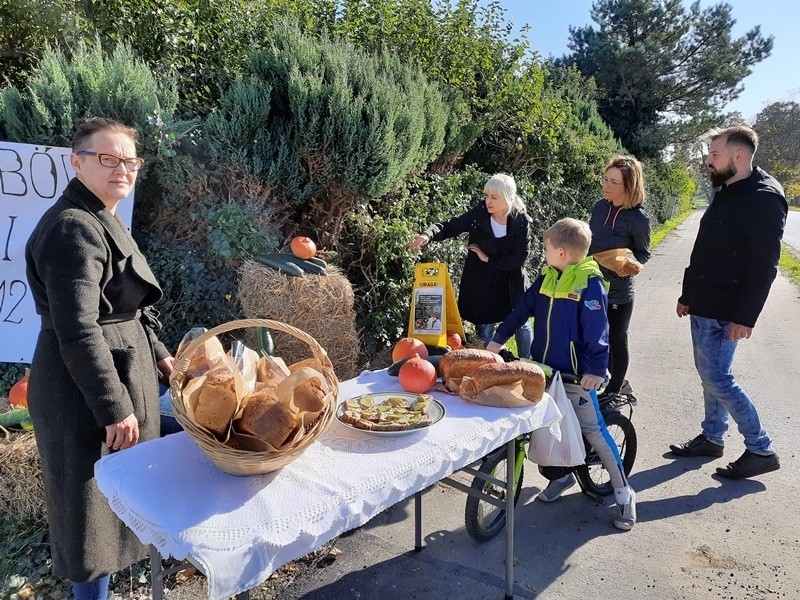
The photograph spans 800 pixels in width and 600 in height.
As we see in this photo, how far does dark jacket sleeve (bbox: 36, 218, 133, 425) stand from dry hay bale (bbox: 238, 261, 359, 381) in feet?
6.92

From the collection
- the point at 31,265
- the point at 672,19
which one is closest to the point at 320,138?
the point at 31,265

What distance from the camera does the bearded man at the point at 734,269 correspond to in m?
3.40

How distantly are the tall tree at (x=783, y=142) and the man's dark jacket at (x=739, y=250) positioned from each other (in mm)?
50789

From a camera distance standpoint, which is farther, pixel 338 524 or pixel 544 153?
pixel 544 153

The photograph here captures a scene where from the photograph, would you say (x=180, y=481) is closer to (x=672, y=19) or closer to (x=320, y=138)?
(x=320, y=138)

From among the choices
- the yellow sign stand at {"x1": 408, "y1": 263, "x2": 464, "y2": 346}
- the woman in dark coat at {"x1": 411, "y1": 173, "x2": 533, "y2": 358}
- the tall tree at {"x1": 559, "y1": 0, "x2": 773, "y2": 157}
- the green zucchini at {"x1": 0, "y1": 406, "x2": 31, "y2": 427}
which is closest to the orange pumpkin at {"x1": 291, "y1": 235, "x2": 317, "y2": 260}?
the woman in dark coat at {"x1": 411, "y1": 173, "x2": 533, "y2": 358}

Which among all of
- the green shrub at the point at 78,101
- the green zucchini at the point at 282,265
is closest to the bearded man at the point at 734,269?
the green zucchini at the point at 282,265

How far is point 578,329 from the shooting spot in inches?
117

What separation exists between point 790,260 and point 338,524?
1757cm

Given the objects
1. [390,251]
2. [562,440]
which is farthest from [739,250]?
[390,251]

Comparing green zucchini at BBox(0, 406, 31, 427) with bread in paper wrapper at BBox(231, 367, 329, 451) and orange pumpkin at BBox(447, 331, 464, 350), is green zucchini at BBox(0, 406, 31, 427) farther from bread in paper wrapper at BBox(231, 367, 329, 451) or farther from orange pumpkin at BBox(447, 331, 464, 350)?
orange pumpkin at BBox(447, 331, 464, 350)

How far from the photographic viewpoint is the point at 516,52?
27.9 ft

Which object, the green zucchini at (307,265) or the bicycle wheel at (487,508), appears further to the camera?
the green zucchini at (307,265)

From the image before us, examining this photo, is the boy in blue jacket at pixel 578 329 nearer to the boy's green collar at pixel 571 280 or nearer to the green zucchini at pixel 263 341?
the boy's green collar at pixel 571 280
